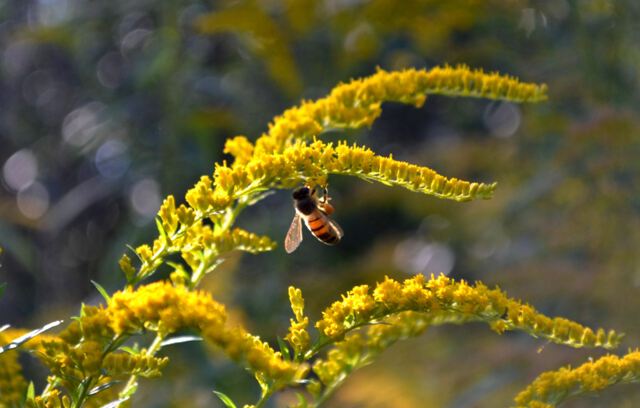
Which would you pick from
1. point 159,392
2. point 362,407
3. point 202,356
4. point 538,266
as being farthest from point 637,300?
point 159,392

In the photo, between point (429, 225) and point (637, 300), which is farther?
point (429, 225)

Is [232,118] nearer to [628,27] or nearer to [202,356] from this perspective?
[202,356]

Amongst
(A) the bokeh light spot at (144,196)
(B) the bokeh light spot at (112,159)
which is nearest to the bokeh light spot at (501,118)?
(A) the bokeh light spot at (144,196)

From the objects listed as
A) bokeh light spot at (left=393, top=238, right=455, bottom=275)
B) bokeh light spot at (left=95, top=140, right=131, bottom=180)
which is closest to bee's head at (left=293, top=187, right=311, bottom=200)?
bokeh light spot at (left=95, top=140, right=131, bottom=180)

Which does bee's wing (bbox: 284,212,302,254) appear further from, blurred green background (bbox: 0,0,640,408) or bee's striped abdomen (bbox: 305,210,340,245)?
blurred green background (bbox: 0,0,640,408)

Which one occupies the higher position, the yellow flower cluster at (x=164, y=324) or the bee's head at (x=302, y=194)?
the yellow flower cluster at (x=164, y=324)

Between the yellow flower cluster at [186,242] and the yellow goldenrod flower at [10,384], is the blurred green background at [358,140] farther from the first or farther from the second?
the yellow goldenrod flower at [10,384]

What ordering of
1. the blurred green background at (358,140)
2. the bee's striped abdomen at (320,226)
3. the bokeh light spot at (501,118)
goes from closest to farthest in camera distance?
the bee's striped abdomen at (320,226) < the blurred green background at (358,140) < the bokeh light spot at (501,118)
